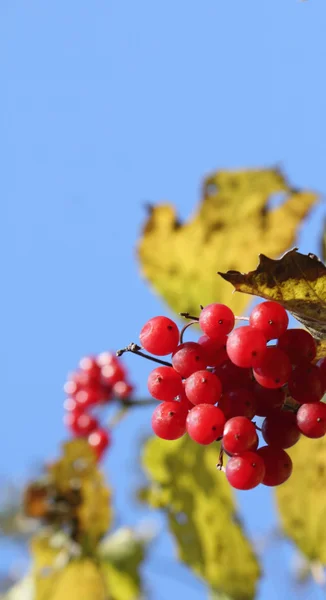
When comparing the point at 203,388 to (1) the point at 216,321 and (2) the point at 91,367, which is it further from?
(2) the point at 91,367

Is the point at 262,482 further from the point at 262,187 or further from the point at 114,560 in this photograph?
the point at 114,560

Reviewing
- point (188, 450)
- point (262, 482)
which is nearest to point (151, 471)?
point (188, 450)

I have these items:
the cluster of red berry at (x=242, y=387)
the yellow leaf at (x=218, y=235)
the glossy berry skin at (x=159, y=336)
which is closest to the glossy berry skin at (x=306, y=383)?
the cluster of red berry at (x=242, y=387)

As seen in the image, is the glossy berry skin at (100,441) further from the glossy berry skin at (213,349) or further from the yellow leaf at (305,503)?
the glossy berry skin at (213,349)

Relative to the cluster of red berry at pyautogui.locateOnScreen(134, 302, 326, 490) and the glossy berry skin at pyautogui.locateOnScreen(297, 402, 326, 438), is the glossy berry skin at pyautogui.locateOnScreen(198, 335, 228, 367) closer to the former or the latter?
the cluster of red berry at pyautogui.locateOnScreen(134, 302, 326, 490)

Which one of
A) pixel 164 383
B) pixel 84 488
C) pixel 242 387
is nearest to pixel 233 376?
pixel 242 387
